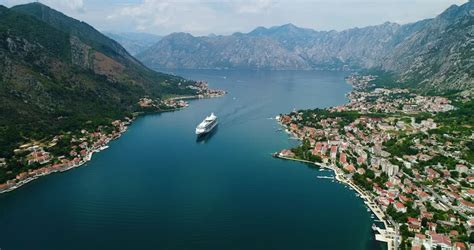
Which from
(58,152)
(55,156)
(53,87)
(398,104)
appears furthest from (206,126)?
(398,104)

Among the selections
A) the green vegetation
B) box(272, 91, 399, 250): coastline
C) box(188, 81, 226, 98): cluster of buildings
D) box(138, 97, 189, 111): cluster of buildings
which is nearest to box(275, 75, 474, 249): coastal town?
box(272, 91, 399, 250): coastline

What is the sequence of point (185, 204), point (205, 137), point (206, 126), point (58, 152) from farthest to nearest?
1. point (206, 126)
2. point (205, 137)
3. point (58, 152)
4. point (185, 204)

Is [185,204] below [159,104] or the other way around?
below

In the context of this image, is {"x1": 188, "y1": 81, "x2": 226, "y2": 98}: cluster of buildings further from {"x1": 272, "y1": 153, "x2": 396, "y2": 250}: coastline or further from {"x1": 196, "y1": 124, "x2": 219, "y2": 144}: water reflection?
{"x1": 272, "y1": 153, "x2": 396, "y2": 250}: coastline

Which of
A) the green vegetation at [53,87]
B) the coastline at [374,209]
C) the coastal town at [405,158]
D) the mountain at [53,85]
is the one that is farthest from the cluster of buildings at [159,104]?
the coastline at [374,209]

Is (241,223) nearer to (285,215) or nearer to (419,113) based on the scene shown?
(285,215)

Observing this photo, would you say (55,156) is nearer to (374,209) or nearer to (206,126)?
(206,126)

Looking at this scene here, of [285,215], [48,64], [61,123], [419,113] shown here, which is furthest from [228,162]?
[48,64]
